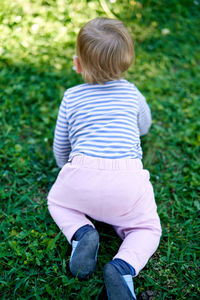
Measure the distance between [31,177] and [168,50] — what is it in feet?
7.35

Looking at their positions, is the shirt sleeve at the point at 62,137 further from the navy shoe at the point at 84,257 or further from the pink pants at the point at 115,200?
the navy shoe at the point at 84,257

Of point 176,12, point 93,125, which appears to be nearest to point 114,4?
point 176,12

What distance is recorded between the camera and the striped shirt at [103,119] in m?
1.63

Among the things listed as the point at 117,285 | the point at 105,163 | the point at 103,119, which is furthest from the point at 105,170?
the point at 117,285

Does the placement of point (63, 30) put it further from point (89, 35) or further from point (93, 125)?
point (93, 125)

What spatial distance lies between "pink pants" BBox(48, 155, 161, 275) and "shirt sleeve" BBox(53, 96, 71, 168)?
30 cm

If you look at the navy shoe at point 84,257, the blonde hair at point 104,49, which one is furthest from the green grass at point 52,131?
the blonde hair at point 104,49

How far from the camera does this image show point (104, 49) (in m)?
1.60

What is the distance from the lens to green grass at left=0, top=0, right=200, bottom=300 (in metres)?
1.68

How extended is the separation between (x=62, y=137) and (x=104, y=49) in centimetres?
64

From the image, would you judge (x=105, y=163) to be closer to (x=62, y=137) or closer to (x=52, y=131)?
(x=62, y=137)

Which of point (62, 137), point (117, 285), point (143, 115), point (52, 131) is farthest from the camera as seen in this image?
point (52, 131)

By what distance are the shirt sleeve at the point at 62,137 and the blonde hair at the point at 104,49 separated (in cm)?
29

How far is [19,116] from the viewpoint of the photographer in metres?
2.51
